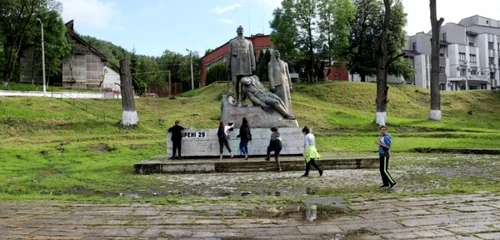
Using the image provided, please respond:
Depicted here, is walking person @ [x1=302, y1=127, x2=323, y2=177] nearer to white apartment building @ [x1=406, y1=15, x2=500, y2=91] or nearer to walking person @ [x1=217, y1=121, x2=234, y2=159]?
walking person @ [x1=217, y1=121, x2=234, y2=159]

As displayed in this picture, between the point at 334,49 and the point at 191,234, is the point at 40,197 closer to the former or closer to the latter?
the point at 191,234

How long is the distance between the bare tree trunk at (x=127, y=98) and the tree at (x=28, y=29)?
2443cm

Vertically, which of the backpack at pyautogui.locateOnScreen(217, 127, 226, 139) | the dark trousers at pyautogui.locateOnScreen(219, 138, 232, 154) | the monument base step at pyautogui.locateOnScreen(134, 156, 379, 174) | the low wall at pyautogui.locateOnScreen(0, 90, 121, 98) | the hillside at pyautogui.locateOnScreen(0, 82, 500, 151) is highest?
the low wall at pyautogui.locateOnScreen(0, 90, 121, 98)

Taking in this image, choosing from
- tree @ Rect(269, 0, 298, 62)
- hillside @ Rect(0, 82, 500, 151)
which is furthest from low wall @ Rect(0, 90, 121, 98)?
tree @ Rect(269, 0, 298, 62)

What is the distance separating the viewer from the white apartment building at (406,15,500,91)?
67125 mm

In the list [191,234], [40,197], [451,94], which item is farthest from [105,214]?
[451,94]

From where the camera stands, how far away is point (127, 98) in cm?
2662

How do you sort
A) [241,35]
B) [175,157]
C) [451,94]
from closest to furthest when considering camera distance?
[175,157] < [241,35] < [451,94]

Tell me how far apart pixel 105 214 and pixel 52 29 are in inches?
1864

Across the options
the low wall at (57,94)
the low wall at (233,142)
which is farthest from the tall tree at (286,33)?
the low wall at (233,142)

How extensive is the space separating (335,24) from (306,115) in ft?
57.6

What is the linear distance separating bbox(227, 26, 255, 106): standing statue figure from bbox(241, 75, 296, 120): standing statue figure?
332 millimetres

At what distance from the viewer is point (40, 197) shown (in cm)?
833

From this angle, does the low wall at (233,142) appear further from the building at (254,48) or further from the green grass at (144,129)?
the building at (254,48)
